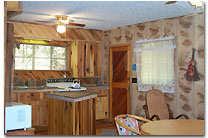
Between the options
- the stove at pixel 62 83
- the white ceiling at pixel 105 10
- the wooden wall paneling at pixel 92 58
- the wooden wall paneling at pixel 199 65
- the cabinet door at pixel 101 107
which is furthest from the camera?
the wooden wall paneling at pixel 92 58

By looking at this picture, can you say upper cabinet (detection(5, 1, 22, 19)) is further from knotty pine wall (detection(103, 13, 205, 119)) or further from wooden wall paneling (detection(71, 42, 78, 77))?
wooden wall paneling (detection(71, 42, 78, 77))

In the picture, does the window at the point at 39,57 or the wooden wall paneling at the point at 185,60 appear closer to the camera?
the wooden wall paneling at the point at 185,60

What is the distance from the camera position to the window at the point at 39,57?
598 centimetres

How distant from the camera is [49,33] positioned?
6039mm

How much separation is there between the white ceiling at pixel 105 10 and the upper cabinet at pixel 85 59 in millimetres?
935

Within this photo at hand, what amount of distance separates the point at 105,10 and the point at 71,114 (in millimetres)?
1989

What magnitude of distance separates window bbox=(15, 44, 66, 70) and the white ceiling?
2.81 ft

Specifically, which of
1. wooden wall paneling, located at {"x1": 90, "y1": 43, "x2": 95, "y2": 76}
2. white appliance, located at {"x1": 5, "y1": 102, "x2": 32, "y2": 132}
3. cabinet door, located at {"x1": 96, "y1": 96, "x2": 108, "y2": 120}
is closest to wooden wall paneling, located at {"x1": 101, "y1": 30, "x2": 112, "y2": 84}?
wooden wall paneling, located at {"x1": 90, "y1": 43, "x2": 95, "y2": 76}

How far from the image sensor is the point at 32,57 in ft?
20.1

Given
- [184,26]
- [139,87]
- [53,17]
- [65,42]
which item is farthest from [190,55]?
[65,42]

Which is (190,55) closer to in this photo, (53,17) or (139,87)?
(139,87)

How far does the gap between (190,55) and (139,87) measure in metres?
1.44

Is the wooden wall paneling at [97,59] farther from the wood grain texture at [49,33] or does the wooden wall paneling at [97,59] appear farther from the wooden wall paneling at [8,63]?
the wooden wall paneling at [8,63]

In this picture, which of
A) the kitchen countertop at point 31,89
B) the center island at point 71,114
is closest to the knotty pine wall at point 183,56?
the center island at point 71,114
